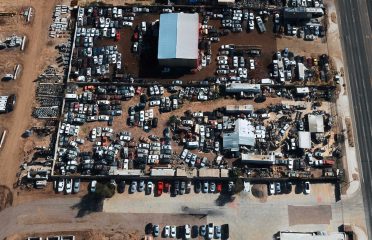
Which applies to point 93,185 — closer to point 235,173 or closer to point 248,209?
point 235,173

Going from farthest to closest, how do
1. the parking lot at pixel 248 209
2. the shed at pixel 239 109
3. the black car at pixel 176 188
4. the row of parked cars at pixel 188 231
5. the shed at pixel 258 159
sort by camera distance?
the shed at pixel 239 109, the shed at pixel 258 159, the black car at pixel 176 188, the parking lot at pixel 248 209, the row of parked cars at pixel 188 231

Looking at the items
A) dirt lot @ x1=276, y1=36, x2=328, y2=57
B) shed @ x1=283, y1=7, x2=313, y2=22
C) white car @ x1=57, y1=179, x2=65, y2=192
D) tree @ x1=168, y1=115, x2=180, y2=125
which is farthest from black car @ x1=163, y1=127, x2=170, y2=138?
shed @ x1=283, y1=7, x2=313, y2=22

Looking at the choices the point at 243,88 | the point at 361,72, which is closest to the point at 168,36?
the point at 243,88

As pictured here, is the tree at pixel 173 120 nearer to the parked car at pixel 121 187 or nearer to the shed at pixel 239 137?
the shed at pixel 239 137

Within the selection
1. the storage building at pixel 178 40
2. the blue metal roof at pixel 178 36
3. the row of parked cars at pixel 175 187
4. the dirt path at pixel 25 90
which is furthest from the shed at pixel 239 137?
the dirt path at pixel 25 90

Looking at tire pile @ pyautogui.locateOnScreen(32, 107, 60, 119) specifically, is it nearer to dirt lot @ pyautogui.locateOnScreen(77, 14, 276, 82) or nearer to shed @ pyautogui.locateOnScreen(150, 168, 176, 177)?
dirt lot @ pyautogui.locateOnScreen(77, 14, 276, 82)

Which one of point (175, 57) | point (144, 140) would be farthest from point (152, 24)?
point (144, 140)

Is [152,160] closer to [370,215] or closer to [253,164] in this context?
[253,164]
